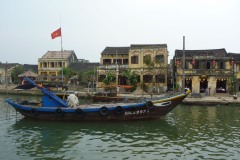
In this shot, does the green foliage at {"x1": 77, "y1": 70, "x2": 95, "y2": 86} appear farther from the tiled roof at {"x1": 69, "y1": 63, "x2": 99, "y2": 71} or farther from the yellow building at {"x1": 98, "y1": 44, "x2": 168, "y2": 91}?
the tiled roof at {"x1": 69, "y1": 63, "x2": 99, "y2": 71}

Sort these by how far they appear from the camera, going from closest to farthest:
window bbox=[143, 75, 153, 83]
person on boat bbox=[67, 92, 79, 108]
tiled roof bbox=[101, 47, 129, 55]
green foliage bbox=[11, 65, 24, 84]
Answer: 1. person on boat bbox=[67, 92, 79, 108]
2. window bbox=[143, 75, 153, 83]
3. tiled roof bbox=[101, 47, 129, 55]
4. green foliage bbox=[11, 65, 24, 84]

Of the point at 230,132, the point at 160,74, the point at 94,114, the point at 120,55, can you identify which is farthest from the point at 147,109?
the point at 120,55

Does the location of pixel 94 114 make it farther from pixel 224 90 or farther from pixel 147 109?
pixel 224 90

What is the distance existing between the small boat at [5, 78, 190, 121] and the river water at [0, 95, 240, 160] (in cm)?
46

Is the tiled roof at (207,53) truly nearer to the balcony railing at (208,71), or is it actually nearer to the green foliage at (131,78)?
the balcony railing at (208,71)

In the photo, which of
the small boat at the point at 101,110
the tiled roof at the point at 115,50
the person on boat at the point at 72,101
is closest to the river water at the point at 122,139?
the small boat at the point at 101,110

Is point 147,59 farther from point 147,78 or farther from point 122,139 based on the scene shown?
point 122,139

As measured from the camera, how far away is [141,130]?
46.8ft

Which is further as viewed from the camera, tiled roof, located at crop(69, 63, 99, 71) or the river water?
tiled roof, located at crop(69, 63, 99, 71)

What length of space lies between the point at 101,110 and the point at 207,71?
2393 centimetres

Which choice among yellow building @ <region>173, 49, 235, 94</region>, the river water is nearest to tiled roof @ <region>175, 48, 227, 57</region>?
yellow building @ <region>173, 49, 235, 94</region>

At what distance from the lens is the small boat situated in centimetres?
1590

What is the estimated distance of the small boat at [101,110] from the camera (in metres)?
15.9

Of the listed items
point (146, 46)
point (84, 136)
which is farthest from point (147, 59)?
point (84, 136)
